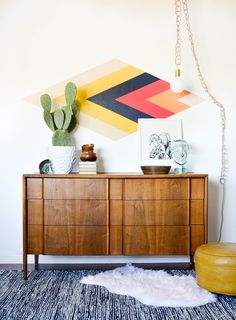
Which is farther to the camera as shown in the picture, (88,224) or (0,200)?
(0,200)

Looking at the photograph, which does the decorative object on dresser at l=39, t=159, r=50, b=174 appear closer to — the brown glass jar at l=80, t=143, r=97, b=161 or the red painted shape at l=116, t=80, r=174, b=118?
the brown glass jar at l=80, t=143, r=97, b=161

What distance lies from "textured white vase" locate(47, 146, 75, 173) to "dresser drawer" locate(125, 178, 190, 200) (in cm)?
51

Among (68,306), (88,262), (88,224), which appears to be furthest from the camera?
(88,262)

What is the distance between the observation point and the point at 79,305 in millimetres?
2309

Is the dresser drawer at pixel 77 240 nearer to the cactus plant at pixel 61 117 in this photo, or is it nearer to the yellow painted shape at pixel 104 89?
the cactus plant at pixel 61 117

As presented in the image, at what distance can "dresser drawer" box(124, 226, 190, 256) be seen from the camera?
2826mm

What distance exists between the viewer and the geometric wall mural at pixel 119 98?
325cm

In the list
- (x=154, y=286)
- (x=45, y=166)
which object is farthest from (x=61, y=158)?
(x=154, y=286)

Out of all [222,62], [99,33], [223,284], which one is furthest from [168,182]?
[99,33]

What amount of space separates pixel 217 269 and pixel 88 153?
1.33 metres

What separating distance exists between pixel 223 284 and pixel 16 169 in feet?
6.32

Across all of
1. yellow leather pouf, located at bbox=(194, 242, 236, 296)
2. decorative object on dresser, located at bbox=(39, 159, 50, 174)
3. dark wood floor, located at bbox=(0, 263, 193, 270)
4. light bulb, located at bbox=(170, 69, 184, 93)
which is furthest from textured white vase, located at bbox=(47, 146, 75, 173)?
yellow leather pouf, located at bbox=(194, 242, 236, 296)

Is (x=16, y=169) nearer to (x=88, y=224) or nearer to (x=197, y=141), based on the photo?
(x=88, y=224)

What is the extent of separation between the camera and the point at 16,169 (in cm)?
323
